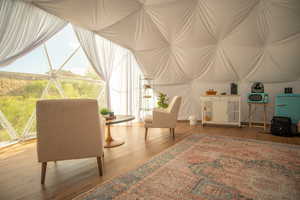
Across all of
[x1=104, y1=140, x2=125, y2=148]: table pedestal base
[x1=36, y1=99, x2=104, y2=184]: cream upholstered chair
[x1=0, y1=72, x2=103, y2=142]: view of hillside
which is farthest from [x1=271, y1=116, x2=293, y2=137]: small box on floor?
[x1=0, y1=72, x2=103, y2=142]: view of hillside

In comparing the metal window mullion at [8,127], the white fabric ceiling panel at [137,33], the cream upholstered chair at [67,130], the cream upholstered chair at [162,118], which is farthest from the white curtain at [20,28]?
the cream upholstered chair at [162,118]

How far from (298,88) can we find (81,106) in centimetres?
592

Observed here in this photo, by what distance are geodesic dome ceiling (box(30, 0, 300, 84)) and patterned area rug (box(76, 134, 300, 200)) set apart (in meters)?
3.00

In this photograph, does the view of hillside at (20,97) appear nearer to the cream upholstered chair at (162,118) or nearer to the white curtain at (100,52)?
the white curtain at (100,52)

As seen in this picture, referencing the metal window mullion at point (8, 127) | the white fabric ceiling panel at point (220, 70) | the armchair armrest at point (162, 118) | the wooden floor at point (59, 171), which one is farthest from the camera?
the white fabric ceiling panel at point (220, 70)

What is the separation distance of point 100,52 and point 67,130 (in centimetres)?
388

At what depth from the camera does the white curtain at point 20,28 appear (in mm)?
2838

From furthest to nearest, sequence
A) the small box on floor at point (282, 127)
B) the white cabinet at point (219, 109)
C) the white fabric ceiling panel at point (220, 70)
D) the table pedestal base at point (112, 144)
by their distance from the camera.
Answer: the white fabric ceiling panel at point (220, 70)
the white cabinet at point (219, 109)
the small box on floor at point (282, 127)
the table pedestal base at point (112, 144)

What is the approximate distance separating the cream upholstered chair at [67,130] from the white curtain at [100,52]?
3279 mm

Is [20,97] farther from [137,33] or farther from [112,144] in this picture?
[137,33]

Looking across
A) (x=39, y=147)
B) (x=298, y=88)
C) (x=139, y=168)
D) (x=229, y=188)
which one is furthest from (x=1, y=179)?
(x=298, y=88)

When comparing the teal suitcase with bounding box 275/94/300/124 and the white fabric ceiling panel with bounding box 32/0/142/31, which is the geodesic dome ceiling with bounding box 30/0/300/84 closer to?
the white fabric ceiling panel with bounding box 32/0/142/31

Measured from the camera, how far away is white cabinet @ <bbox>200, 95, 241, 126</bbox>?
15.1 ft

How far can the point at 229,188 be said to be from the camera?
5.00ft
